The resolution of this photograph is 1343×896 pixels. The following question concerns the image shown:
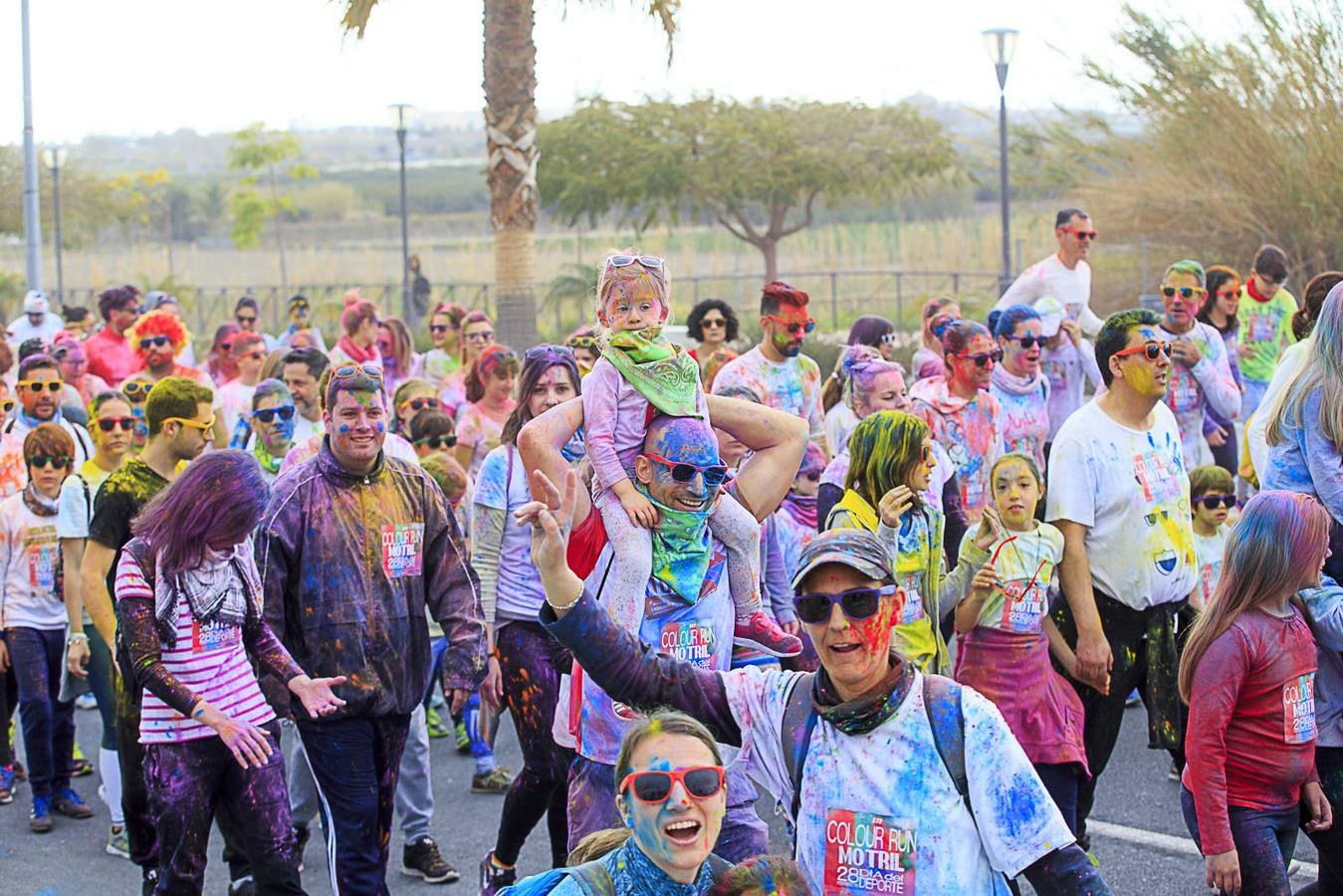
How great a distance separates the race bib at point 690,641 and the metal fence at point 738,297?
2194cm

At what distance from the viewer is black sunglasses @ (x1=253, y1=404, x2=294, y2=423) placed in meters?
7.50

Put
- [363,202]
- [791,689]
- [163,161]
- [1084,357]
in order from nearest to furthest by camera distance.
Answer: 1. [791,689]
2. [1084,357]
3. [363,202]
4. [163,161]

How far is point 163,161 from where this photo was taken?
631ft

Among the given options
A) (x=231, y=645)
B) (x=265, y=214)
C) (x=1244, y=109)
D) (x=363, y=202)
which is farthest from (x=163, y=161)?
(x=231, y=645)

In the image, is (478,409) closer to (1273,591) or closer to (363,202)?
(1273,591)

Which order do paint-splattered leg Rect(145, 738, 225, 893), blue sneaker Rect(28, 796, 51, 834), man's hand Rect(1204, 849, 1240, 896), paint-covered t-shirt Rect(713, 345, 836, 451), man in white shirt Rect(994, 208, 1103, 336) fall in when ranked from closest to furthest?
man's hand Rect(1204, 849, 1240, 896) < paint-splattered leg Rect(145, 738, 225, 893) < blue sneaker Rect(28, 796, 51, 834) < paint-covered t-shirt Rect(713, 345, 836, 451) < man in white shirt Rect(994, 208, 1103, 336)

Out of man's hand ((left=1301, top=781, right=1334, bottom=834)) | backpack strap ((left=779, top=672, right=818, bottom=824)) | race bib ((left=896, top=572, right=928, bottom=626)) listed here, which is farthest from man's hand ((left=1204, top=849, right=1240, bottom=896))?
backpack strap ((left=779, top=672, right=818, bottom=824))

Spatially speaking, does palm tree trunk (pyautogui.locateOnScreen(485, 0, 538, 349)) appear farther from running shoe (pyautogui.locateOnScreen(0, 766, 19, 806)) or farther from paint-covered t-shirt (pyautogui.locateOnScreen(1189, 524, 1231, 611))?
paint-covered t-shirt (pyautogui.locateOnScreen(1189, 524, 1231, 611))

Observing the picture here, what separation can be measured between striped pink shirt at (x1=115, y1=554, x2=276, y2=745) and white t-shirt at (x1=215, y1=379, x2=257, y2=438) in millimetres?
4657

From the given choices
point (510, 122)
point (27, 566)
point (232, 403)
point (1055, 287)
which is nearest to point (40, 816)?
point (27, 566)

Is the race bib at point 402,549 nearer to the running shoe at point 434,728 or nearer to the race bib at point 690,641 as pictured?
the race bib at point 690,641

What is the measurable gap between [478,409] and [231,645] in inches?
138

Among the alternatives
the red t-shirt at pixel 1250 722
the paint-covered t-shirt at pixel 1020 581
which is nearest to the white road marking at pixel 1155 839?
the paint-covered t-shirt at pixel 1020 581

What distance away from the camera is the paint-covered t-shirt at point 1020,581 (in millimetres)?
5895
